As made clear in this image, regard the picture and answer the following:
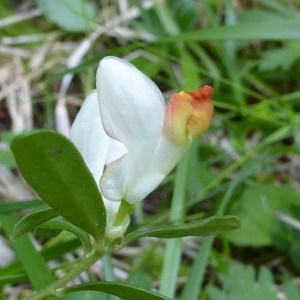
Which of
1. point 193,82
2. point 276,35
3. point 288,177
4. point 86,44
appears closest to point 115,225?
point 276,35

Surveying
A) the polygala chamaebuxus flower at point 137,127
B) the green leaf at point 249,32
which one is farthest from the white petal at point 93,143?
the green leaf at point 249,32

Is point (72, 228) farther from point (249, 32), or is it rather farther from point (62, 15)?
point (62, 15)

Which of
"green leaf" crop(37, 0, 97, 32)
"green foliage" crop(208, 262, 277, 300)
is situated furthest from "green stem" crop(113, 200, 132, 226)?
"green leaf" crop(37, 0, 97, 32)

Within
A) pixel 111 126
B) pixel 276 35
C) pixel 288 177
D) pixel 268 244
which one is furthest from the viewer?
pixel 288 177

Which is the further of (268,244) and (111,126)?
(268,244)

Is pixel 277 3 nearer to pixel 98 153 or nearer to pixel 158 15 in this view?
pixel 158 15

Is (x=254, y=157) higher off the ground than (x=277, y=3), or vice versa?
(x=277, y=3)

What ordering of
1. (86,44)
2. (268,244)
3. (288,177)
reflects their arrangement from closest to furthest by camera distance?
1. (268,244)
2. (288,177)
3. (86,44)
